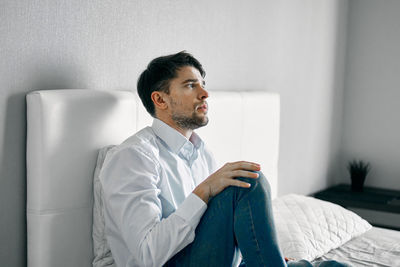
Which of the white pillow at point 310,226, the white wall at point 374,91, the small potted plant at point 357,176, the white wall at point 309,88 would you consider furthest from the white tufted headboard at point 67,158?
the white wall at point 374,91

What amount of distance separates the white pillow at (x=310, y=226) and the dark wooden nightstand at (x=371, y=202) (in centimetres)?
41

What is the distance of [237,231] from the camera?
1.30 m

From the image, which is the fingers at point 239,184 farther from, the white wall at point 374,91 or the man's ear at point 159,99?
the white wall at point 374,91

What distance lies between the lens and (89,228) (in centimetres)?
153

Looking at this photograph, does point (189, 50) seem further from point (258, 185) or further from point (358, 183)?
point (358, 183)

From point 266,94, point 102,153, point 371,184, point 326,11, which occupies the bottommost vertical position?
point 371,184

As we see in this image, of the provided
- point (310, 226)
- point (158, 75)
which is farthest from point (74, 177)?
point (310, 226)

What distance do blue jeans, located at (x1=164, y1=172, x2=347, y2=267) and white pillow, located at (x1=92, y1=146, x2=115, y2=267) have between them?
0.27m

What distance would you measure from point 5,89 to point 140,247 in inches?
22.0

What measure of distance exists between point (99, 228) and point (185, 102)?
47 centimetres

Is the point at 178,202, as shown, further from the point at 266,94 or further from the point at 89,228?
the point at 266,94

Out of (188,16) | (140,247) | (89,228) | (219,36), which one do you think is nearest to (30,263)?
(89,228)

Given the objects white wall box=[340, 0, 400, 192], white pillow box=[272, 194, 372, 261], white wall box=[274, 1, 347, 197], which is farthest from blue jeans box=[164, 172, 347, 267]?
white wall box=[340, 0, 400, 192]

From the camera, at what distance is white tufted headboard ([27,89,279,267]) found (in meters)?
1.38
